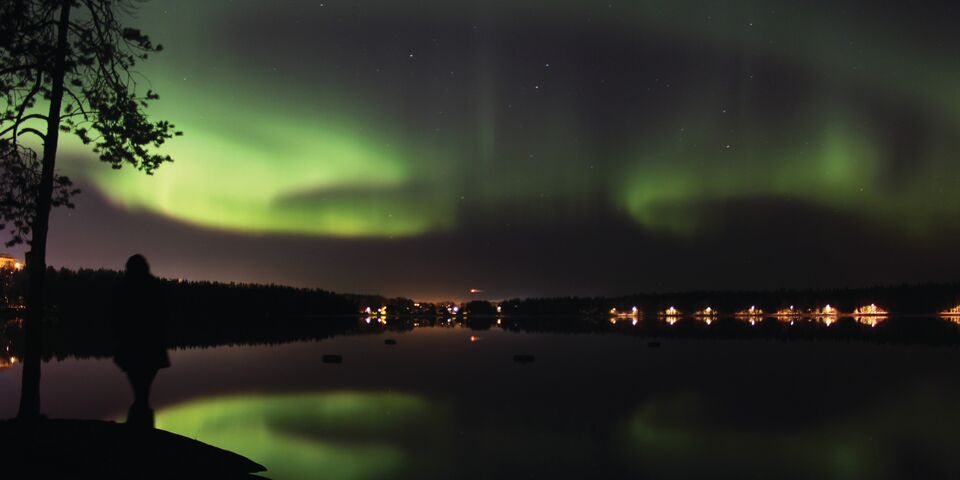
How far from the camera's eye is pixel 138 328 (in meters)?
14.7

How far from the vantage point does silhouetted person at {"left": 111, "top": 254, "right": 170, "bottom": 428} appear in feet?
47.7

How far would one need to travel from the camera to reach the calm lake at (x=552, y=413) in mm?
17797

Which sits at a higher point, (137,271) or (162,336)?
(137,271)

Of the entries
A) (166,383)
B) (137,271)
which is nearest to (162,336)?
(137,271)

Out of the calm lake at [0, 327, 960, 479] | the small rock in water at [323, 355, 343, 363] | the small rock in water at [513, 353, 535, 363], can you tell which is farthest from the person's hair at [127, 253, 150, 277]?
the small rock in water at [513, 353, 535, 363]

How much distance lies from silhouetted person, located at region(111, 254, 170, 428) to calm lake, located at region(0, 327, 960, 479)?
347 centimetres

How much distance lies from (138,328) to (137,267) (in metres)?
1.22

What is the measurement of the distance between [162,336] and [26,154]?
6.31 meters

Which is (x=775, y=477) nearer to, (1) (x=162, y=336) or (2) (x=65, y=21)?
(1) (x=162, y=336)

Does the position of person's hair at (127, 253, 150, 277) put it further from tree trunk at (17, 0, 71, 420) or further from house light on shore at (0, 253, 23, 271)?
house light on shore at (0, 253, 23, 271)

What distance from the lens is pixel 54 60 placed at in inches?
666

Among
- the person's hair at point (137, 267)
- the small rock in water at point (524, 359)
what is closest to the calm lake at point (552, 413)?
the small rock in water at point (524, 359)

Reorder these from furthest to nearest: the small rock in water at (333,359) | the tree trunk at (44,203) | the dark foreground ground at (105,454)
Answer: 1. the small rock in water at (333,359)
2. the tree trunk at (44,203)
3. the dark foreground ground at (105,454)

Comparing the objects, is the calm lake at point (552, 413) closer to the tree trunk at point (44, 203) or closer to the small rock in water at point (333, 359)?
the small rock in water at point (333, 359)
